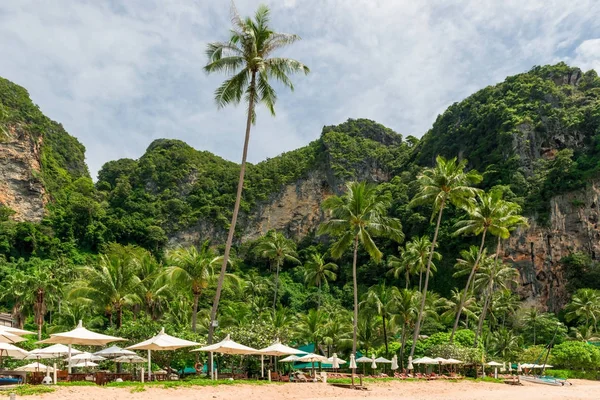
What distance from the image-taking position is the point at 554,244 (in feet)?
212

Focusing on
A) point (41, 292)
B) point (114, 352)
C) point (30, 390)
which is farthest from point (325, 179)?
point (30, 390)

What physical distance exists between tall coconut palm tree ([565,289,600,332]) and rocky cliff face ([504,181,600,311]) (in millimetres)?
6718

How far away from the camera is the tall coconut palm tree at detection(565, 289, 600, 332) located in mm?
52375

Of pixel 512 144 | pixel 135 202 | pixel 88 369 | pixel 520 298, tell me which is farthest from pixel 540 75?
pixel 88 369

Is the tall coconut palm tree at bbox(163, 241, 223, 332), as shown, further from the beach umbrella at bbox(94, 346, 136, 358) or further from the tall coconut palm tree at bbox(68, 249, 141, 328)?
the beach umbrella at bbox(94, 346, 136, 358)

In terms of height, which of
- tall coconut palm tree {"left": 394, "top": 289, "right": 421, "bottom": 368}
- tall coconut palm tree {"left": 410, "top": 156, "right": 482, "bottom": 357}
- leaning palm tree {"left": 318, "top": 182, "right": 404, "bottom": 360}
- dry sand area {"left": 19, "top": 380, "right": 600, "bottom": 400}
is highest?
tall coconut palm tree {"left": 410, "top": 156, "right": 482, "bottom": 357}

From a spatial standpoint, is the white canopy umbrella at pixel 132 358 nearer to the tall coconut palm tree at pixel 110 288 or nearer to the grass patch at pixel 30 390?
the tall coconut palm tree at pixel 110 288

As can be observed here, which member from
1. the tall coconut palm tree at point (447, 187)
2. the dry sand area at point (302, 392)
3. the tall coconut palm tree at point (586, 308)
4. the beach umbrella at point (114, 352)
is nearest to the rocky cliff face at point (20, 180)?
the beach umbrella at point (114, 352)

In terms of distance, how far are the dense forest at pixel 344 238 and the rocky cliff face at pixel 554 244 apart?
1.13m

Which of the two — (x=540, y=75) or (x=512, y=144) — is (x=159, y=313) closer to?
(x=512, y=144)

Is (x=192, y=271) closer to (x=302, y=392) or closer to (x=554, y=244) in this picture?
(x=302, y=392)

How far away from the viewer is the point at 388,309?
40.2m

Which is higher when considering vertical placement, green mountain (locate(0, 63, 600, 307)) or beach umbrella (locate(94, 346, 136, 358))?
green mountain (locate(0, 63, 600, 307))

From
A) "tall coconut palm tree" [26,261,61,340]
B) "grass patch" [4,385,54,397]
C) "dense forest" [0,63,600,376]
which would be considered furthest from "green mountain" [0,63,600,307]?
"grass patch" [4,385,54,397]
